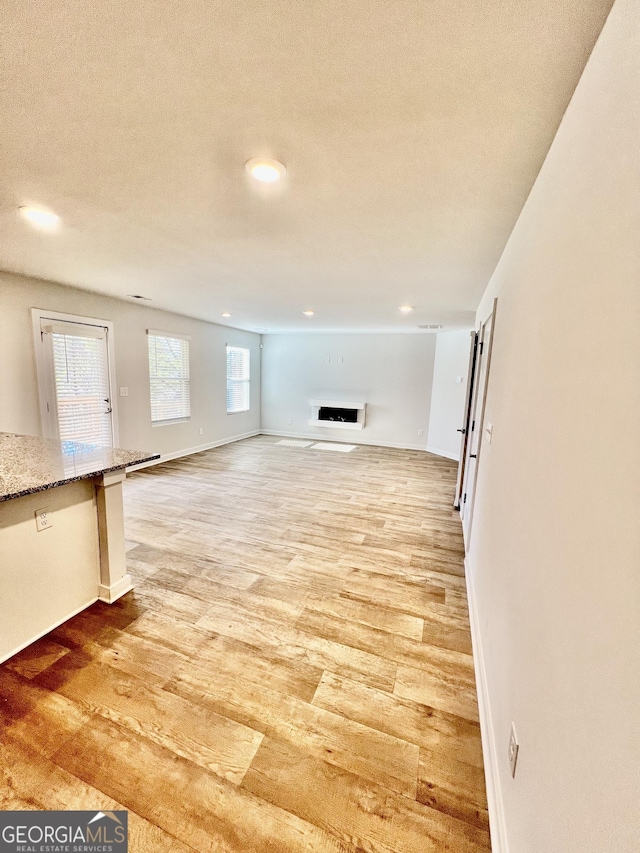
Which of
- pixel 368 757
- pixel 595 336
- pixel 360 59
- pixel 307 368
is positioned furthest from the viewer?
pixel 307 368

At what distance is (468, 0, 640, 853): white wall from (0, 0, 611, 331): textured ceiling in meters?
0.24

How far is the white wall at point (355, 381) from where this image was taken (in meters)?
7.05

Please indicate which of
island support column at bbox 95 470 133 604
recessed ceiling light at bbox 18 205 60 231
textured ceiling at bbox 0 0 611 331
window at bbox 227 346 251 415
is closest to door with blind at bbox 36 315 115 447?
textured ceiling at bbox 0 0 611 331

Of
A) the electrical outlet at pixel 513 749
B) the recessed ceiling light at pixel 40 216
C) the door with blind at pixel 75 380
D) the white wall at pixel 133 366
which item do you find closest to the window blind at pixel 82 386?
the door with blind at pixel 75 380

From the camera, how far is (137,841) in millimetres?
1082

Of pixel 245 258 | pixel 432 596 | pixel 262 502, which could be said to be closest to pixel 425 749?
pixel 432 596

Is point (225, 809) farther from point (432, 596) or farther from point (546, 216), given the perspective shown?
point (546, 216)

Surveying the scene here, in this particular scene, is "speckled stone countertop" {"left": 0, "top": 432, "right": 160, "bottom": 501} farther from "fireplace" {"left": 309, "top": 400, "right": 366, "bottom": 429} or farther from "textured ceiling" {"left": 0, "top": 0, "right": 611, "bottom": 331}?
"fireplace" {"left": 309, "top": 400, "right": 366, "bottom": 429}

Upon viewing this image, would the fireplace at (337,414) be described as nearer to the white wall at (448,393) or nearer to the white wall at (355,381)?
the white wall at (355,381)

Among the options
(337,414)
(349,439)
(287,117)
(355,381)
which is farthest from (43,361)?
(349,439)

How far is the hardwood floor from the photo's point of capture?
1.16m

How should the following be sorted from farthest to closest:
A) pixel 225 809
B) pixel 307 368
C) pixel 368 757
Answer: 1. pixel 307 368
2. pixel 368 757
3. pixel 225 809

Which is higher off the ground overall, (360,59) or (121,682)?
(360,59)

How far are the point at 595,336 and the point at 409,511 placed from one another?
339 cm
